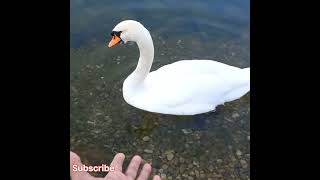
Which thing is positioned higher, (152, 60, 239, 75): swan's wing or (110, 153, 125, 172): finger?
(152, 60, 239, 75): swan's wing

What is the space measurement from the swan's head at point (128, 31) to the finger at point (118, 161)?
105 centimetres

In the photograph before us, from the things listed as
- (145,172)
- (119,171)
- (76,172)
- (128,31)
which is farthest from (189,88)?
(76,172)

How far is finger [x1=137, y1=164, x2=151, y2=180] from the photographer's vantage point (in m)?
4.08

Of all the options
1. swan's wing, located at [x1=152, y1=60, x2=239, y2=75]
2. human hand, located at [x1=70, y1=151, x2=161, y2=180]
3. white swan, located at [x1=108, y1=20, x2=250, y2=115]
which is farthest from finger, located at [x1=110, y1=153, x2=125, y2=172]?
swan's wing, located at [x1=152, y1=60, x2=239, y2=75]

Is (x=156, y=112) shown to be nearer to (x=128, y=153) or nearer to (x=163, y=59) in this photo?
(x=128, y=153)

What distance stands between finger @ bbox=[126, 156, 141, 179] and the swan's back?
26.4 inches

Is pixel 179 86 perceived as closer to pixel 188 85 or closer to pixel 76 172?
pixel 188 85

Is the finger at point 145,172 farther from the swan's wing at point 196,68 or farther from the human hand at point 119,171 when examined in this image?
the swan's wing at point 196,68

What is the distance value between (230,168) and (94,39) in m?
2.32

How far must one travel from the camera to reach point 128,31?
A: 4453mm

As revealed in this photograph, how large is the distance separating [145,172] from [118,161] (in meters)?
0.25

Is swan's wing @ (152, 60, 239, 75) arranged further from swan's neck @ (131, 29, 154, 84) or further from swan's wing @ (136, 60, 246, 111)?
swan's neck @ (131, 29, 154, 84)

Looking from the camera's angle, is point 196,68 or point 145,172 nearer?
point 145,172

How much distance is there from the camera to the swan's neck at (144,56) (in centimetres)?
452
